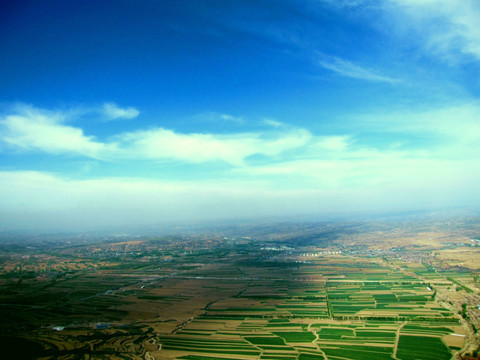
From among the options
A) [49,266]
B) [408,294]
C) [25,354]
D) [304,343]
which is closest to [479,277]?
[408,294]

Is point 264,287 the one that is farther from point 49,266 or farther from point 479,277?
point 49,266

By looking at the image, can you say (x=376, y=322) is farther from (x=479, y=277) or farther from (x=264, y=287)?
(x=479, y=277)

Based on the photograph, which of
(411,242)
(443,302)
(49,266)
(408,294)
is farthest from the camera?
(411,242)

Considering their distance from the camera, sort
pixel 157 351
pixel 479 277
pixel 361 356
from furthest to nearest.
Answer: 1. pixel 479 277
2. pixel 157 351
3. pixel 361 356

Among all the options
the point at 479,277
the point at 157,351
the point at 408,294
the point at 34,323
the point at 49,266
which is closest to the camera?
the point at 157,351

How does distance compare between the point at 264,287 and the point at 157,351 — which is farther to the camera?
the point at 264,287

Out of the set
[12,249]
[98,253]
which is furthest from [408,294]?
[12,249]
